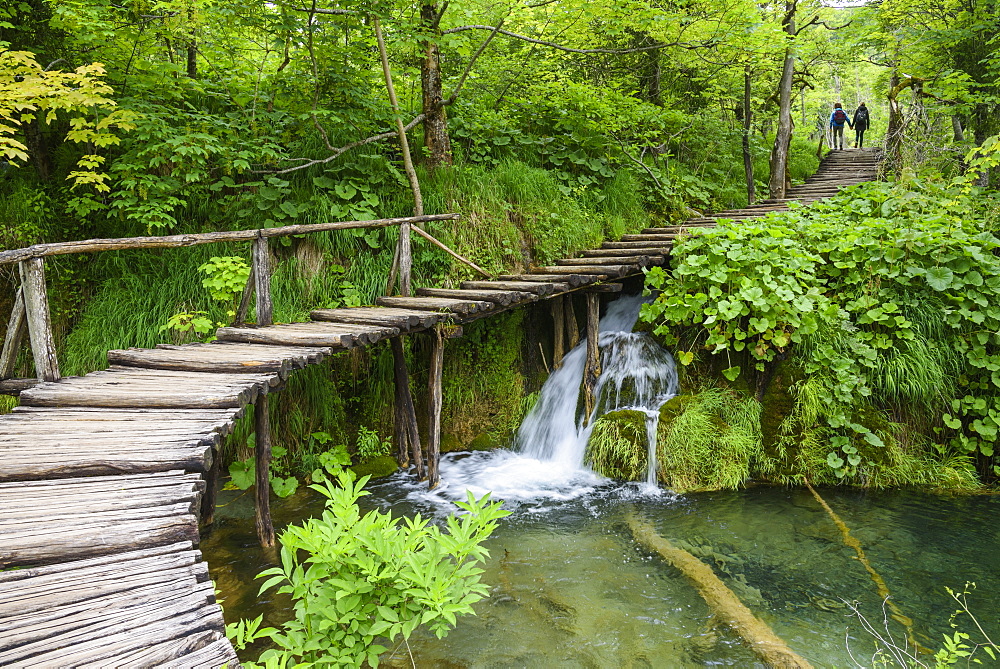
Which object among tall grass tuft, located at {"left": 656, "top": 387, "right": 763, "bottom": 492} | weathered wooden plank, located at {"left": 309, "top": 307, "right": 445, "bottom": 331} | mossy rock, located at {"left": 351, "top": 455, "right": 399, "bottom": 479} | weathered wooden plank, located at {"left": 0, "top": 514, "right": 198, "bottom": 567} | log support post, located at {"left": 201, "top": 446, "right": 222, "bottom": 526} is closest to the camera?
weathered wooden plank, located at {"left": 0, "top": 514, "right": 198, "bottom": 567}

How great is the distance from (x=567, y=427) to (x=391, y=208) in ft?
12.2

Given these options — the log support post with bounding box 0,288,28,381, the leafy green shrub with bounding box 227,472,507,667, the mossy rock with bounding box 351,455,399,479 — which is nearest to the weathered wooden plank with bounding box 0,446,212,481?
the leafy green shrub with bounding box 227,472,507,667

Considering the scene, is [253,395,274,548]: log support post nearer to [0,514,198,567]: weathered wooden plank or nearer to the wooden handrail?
the wooden handrail

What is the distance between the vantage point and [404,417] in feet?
23.7

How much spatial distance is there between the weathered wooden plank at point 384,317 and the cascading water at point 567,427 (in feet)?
6.78

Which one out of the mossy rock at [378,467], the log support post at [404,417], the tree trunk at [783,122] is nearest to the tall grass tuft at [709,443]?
the log support post at [404,417]

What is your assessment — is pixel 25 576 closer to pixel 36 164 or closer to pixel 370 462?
pixel 370 462

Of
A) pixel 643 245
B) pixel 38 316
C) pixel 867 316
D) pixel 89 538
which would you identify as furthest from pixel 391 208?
pixel 89 538

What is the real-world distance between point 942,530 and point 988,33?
28.6 feet

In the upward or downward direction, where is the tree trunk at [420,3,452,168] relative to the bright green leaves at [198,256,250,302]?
upward

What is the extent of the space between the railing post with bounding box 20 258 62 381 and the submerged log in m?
5.05

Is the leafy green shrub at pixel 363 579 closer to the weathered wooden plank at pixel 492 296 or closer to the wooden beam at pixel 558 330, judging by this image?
the weathered wooden plank at pixel 492 296

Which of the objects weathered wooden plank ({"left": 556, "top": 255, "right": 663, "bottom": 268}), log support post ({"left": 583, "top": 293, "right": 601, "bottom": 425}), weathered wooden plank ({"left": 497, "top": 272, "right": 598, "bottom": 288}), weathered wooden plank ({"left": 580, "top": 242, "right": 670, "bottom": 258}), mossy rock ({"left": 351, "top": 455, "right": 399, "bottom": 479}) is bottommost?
mossy rock ({"left": 351, "top": 455, "right": 399, "bottom": 479})

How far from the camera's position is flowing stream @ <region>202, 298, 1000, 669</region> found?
13.6 feet
